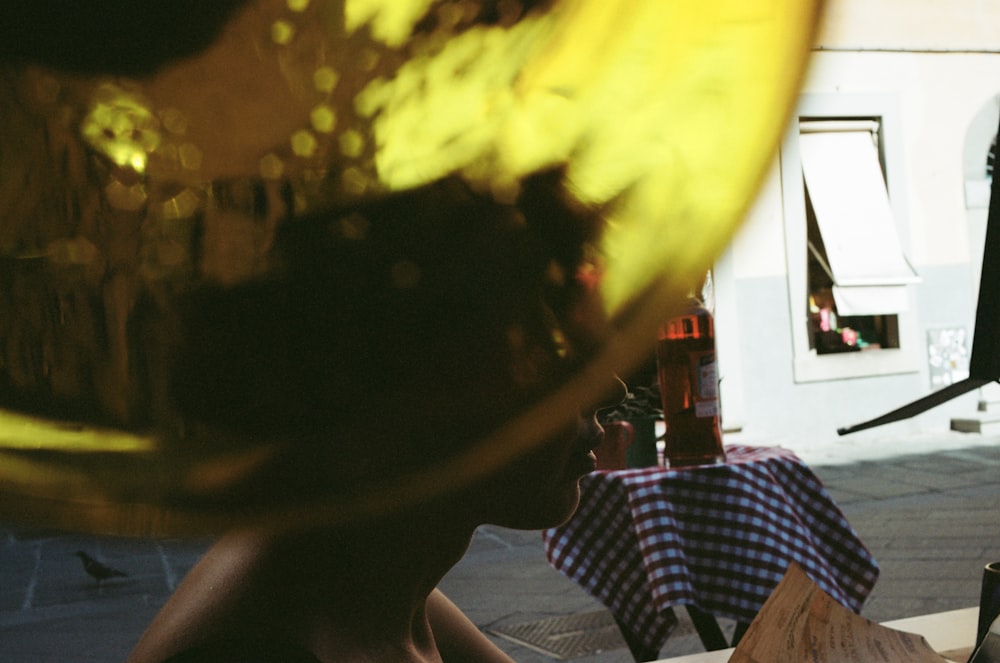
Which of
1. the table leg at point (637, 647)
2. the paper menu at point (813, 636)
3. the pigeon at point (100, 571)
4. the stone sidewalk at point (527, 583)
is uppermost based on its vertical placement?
the paper menu at point (813, 636)

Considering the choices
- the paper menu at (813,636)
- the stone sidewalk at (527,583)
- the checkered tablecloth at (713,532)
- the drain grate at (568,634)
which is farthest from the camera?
the stone sidewalk at (527,583)

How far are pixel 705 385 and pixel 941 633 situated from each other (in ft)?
2.10

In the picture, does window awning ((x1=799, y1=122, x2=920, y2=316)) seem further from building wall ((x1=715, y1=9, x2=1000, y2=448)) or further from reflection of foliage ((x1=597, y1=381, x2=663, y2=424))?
reflection of foliage ((x1=597, y1=381, x2=663, y2=424))

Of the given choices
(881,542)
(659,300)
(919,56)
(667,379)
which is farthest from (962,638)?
(919,56)

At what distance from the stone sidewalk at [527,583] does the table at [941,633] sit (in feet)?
5.43

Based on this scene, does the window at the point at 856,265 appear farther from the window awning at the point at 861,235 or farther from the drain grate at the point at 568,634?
the drain grate at the point at 568,634

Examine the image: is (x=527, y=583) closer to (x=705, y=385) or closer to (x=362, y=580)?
(x=705, y=385)

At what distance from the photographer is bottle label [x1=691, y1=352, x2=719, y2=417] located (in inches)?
51.6

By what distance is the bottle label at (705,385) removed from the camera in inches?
51.6

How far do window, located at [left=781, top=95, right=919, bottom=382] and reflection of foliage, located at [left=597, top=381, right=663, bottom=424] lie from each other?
15.9 feet

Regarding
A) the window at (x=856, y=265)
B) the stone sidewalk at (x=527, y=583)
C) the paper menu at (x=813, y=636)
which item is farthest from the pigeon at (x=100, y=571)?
the window at (x=856, y=265)

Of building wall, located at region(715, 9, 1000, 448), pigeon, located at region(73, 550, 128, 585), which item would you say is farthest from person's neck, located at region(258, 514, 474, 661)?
building wall, located at region(715, 9, 1000, 448)

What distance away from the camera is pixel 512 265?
23 centimetres

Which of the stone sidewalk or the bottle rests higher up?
the bottle
